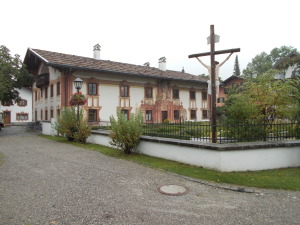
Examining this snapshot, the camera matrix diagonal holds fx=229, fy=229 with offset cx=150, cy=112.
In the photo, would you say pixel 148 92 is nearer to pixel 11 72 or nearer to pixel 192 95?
pixel 192 95

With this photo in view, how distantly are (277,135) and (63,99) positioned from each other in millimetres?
17263

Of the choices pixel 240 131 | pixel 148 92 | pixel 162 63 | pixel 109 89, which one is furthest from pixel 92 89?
pixel 240 131

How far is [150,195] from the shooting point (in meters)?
5.06

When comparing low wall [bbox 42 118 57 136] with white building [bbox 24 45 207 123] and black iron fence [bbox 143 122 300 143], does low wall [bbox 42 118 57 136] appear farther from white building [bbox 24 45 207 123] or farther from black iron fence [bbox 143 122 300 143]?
black iron fence [bbox 143 122 300 143]

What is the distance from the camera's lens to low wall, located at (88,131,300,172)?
688cm

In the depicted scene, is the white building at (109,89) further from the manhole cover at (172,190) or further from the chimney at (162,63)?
the manhole cover at (172,190)

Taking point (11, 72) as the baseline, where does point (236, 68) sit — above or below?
above

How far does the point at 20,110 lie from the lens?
147 ft

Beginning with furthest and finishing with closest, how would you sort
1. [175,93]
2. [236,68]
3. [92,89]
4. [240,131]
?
[236,68], [175,93], [92,89], [240,131]

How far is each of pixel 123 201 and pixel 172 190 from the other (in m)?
1.31

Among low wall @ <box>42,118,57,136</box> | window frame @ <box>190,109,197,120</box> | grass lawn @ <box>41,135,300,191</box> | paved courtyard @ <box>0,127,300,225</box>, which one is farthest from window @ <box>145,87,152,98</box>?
paved courtyard @ <box>0,127,300,225</box>

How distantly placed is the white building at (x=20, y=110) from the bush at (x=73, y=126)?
34410 mm

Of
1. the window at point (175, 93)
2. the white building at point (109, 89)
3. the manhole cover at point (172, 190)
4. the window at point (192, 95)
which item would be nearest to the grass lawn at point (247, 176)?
the manhole cover at point (172, 190)

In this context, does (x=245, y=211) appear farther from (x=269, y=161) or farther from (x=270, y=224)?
(x=269, y=161)
